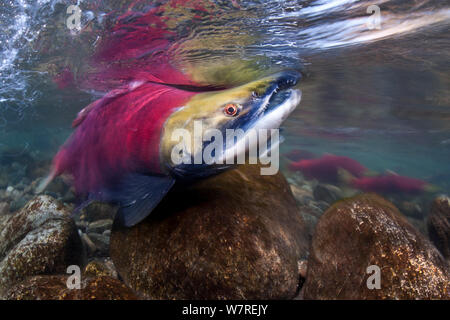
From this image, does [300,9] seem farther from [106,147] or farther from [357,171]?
[357,171]

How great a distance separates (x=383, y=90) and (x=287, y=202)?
10449 millimetres

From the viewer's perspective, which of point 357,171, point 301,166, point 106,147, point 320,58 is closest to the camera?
point 106,147

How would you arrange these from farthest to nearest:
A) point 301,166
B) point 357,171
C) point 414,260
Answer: point 301,166 < point 357,171 < point 414,260

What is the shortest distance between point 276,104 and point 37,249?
3.45 metres

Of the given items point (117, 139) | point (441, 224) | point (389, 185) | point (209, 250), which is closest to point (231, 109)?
point (209, 250)

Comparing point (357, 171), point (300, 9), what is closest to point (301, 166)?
point (357, 171)

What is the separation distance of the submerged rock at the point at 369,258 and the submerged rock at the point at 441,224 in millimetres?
2588

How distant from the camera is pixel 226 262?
8.03 feet

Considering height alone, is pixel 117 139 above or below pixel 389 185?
above

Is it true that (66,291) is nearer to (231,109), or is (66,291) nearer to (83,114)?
(231,109)

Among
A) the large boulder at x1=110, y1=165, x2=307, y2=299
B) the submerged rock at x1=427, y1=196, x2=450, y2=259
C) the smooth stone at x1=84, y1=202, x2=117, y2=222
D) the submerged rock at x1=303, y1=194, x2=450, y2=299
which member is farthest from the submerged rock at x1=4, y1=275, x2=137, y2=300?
the submerged rock at x1=427, y1=196, x2=450, y2=259

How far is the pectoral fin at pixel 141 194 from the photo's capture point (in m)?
2.17

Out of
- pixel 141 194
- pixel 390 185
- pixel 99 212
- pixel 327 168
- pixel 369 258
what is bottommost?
pixel 390 185

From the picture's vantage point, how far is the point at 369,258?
8.04 feet
